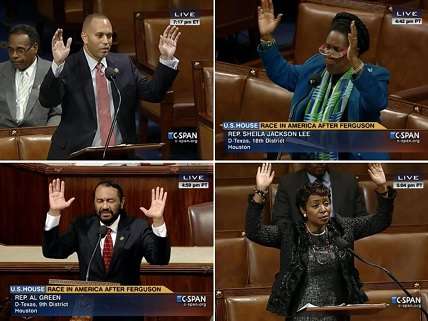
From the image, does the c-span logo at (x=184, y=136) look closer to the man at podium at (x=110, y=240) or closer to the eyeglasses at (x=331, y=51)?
the man at podium at (x=110, y=240)

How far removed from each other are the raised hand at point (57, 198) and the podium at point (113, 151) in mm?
105

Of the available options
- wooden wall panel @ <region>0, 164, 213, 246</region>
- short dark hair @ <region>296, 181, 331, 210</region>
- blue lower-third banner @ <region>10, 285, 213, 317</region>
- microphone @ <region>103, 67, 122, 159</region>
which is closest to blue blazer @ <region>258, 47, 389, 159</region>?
short dark hair @ <region>296, 181, 331, 210</region>

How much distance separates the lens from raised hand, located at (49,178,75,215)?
417 cm

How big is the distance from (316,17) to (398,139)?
1.62ft

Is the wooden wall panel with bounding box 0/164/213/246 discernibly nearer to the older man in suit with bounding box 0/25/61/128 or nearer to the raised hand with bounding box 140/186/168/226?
the raised hand with bounding box 140/186/168/226

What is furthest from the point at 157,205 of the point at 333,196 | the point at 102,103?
the point at 333,196

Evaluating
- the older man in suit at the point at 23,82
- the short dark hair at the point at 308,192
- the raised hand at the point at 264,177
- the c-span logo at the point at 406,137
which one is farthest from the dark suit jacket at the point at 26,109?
the c-span logo at the point at 406,137

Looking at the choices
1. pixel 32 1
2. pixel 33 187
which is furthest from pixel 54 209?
pixel 32 1

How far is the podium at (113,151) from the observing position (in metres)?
4.14

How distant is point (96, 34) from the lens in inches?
161

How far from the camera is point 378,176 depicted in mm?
4117

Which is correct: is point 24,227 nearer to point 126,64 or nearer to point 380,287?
point 126,64

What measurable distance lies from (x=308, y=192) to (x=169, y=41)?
69cm

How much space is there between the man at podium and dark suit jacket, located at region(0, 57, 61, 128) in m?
0.22
